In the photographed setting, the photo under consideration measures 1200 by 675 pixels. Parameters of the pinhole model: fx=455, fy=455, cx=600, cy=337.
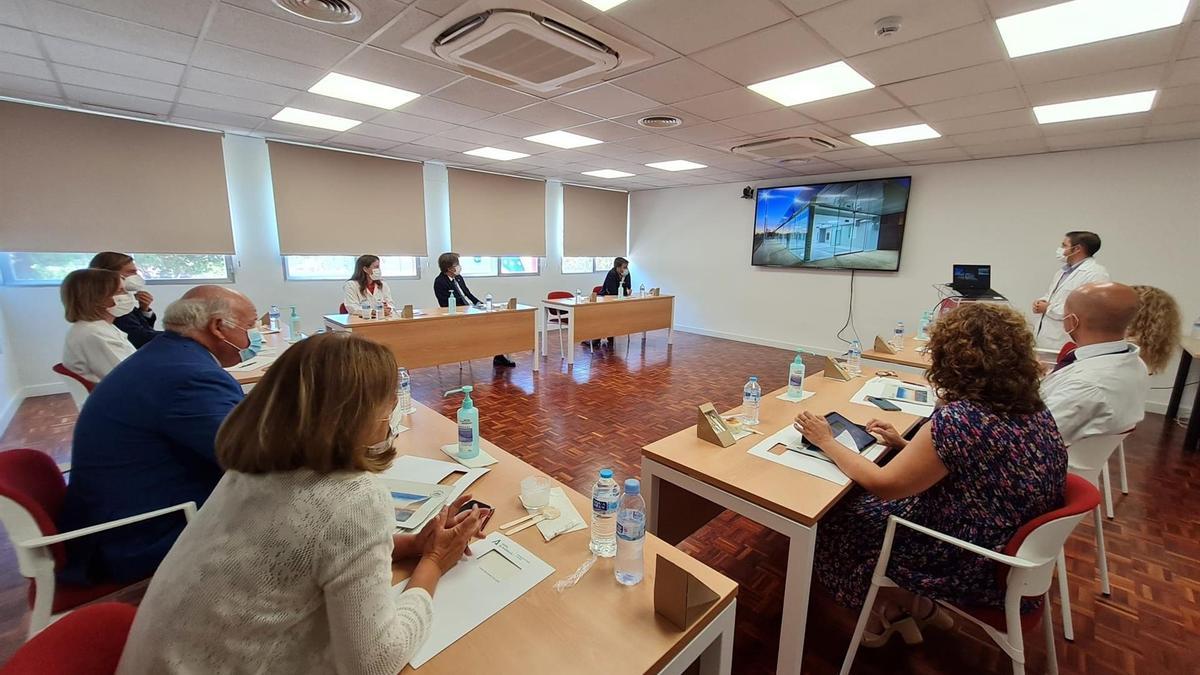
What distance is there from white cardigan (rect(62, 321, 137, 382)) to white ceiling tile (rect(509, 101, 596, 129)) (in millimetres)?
3008

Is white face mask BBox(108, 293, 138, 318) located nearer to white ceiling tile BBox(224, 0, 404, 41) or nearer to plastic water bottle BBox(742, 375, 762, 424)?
white ceiling tile BBox(224, 0, 404, 41)

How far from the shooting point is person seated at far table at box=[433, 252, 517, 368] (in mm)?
5426

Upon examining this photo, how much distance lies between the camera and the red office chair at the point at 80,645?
0.66m

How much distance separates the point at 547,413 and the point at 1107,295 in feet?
11.5

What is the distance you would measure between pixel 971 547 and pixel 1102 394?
1.00m

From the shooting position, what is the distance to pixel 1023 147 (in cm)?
467

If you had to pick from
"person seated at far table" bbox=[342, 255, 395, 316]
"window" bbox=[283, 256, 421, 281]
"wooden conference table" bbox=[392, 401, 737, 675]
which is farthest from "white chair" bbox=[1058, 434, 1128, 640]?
"window" bbox=[283, 256, 421, 281]

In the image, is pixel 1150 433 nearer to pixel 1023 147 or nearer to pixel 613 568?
pixel 1023 147

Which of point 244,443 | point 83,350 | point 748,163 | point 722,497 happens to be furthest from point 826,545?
point 748,163

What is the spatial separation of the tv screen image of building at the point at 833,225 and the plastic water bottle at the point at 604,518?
638 centimetres

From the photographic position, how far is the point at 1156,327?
8.00ft

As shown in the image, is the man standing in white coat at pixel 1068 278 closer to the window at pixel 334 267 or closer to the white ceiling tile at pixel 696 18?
the white ceiling tile at pixel 696 18

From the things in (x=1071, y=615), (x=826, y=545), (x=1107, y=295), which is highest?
(x=1107, y=295)

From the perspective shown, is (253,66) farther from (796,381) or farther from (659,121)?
(796,381)
